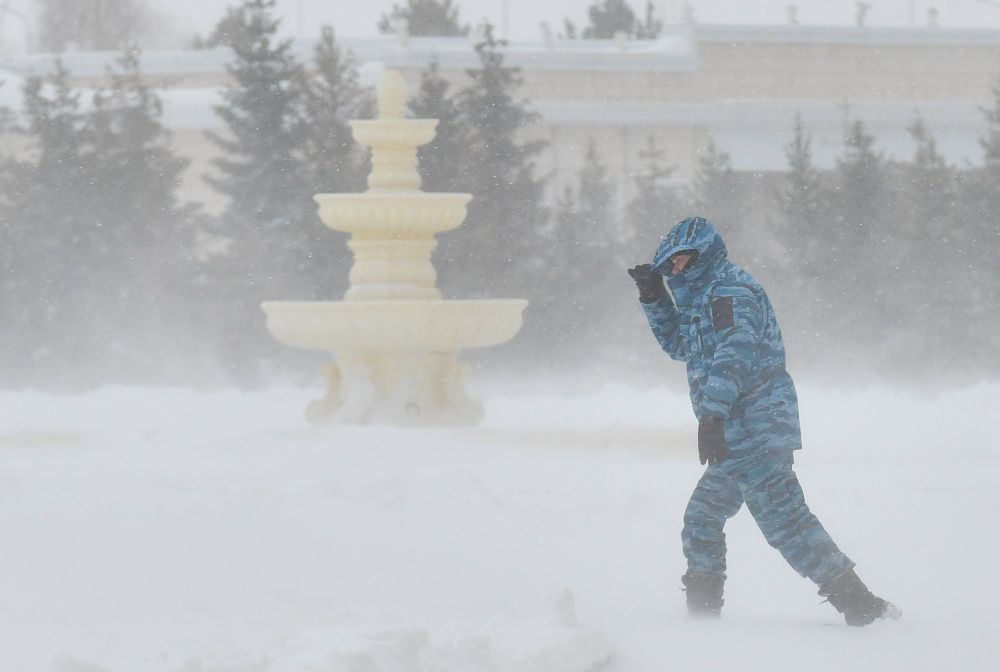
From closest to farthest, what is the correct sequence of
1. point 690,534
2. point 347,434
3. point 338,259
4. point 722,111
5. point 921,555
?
point 690,534 < point 921,555 < point 347,434 < point 338,259 < point 722,111

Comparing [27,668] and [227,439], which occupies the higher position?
[27,668]

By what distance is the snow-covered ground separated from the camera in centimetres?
589

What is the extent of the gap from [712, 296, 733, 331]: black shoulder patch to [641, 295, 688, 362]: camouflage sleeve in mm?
426

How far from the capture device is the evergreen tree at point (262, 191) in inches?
1143

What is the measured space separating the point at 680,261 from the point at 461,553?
289 cm

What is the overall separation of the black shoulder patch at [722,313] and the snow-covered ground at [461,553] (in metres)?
1.01

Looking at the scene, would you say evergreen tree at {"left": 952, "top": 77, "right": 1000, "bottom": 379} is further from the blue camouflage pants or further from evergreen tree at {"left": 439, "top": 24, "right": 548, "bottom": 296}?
the blue camouflage pants

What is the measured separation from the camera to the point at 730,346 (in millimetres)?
6375

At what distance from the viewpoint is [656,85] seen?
4059 cm

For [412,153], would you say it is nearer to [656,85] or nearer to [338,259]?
[338,259]

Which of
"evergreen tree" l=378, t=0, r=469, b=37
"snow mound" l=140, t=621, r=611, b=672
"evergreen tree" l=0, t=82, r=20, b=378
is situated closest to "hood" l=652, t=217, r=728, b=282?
"snow mound" l=140, t=621, r=611, b=672

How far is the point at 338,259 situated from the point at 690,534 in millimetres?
22502

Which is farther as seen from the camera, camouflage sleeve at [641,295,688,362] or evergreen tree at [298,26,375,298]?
evergreen tree at [298,26,375,298]

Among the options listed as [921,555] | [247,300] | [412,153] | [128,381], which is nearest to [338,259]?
[247,300]
